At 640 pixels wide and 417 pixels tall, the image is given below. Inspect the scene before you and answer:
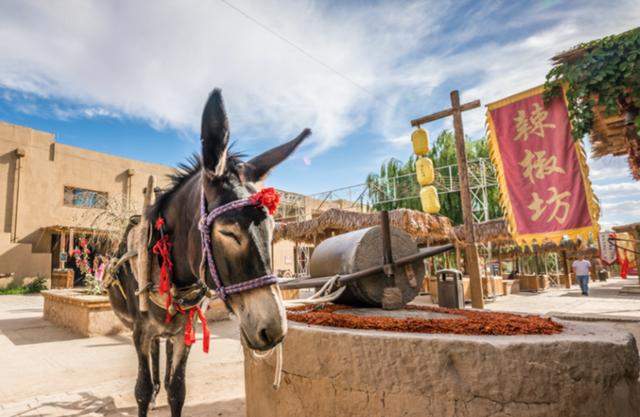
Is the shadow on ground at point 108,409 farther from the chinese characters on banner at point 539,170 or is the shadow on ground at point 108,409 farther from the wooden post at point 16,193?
the wooden post at point 16,193

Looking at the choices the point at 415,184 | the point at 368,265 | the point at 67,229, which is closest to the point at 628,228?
the point at 415,184

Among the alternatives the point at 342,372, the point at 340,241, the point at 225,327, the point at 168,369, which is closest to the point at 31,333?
the point at 225,327

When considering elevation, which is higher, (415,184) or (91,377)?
(415,184)

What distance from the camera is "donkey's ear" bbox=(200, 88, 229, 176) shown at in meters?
1.50

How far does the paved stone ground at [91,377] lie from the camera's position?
10.8 ft

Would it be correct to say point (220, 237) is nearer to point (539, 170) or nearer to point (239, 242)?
point (239, 242)

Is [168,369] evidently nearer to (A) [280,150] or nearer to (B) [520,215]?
(A) [280,150]

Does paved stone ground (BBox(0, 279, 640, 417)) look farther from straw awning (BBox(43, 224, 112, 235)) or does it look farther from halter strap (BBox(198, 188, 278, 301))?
straw awning (BBox(43, 224, 112, 235))

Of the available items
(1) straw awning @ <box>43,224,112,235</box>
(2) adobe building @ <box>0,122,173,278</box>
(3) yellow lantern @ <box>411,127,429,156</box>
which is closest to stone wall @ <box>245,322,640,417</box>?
(3) yellow lantern @ <box>411,127,429,156</box>

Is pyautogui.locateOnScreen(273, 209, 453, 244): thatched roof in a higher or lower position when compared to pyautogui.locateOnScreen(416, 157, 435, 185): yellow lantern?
lower

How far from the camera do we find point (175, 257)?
2170 millimetres

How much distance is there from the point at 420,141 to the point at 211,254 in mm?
5248

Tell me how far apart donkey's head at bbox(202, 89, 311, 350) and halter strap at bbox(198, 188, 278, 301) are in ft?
0.05

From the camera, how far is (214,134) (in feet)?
4.92
